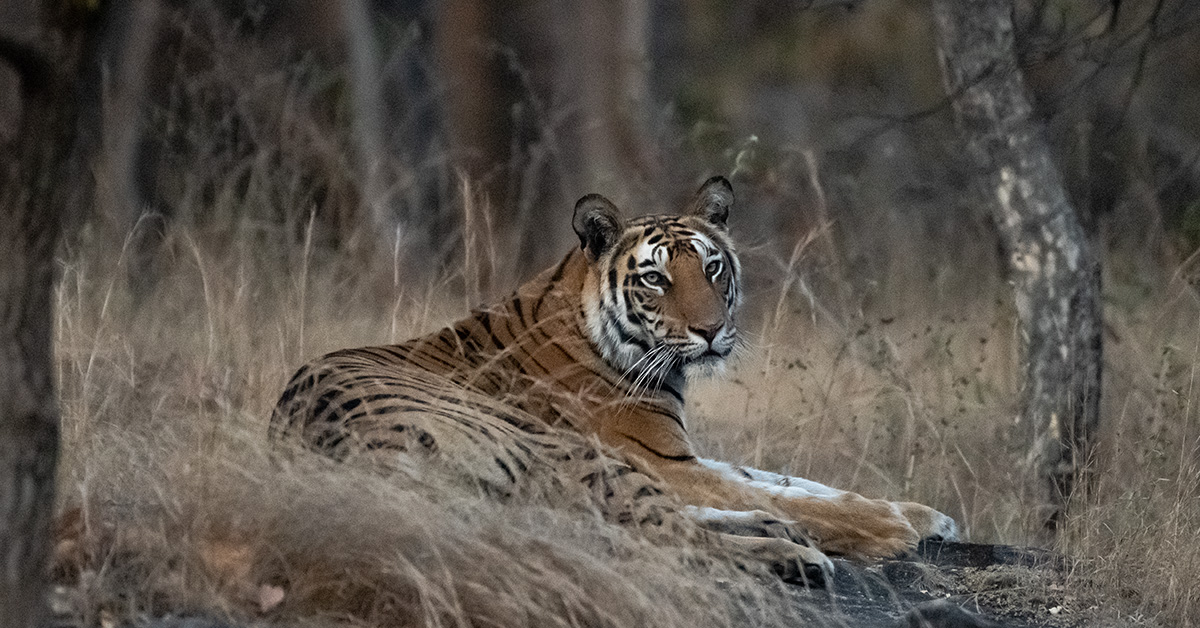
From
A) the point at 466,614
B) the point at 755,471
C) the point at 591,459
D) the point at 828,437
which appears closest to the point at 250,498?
the point at 466,614

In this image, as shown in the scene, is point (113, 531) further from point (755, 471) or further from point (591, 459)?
point (755, 471)

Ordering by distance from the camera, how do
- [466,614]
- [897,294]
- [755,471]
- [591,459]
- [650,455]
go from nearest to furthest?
[466,614] < [591,459] < [650,455] < [755,471] < [897,294]

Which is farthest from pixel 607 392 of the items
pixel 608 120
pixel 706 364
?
pixel 608 120

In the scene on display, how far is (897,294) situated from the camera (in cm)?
838

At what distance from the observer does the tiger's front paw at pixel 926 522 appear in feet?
15.6

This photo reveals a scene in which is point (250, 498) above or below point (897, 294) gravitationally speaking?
below

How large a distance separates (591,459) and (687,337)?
2.05 feet

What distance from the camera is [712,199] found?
524cm

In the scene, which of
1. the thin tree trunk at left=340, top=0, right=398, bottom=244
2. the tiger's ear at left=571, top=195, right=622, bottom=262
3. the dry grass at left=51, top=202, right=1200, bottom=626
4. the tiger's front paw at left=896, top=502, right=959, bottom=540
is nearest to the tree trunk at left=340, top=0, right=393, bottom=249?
the thin tree trunk at left=340, top=0, right=398, bottom=244

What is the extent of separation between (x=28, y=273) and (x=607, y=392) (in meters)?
2.45

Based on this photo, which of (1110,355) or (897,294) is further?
(897,294)

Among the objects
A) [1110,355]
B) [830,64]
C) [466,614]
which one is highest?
[830,64]

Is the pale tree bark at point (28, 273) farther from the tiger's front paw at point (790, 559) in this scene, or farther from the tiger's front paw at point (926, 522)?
the tiger's front paw at point (926, 522)

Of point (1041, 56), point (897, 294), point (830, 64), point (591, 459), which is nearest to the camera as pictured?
point (591, 459)
